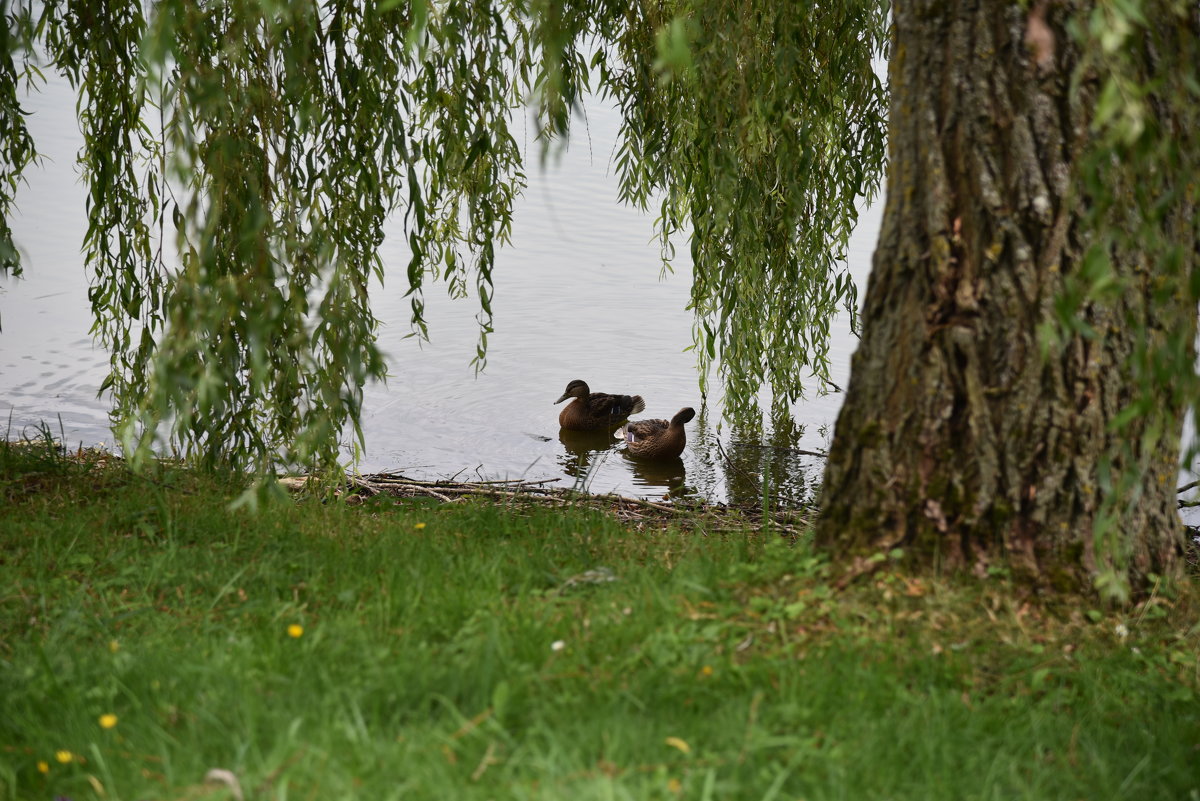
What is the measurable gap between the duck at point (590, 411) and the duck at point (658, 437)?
12.8 inches

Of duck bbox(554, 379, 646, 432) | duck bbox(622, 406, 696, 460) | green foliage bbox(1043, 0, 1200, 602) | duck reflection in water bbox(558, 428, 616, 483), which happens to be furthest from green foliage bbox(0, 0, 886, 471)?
duck bbox(554, 379, 646, 432)

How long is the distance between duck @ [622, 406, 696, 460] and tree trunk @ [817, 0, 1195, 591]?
4769 mm

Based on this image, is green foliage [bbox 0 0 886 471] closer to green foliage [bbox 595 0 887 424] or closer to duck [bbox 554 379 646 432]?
green foliage [bbox 595 0 887 424]

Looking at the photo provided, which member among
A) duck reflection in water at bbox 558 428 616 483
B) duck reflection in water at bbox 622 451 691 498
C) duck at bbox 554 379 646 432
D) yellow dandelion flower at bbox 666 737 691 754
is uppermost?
duck at bbox 554 379 646 432

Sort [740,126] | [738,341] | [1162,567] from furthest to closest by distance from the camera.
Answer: [738,341], [740,126], [1162,567]

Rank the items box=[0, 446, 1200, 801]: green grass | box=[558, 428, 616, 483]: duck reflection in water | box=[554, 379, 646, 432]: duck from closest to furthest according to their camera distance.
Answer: box=[0, 446, 1200, 801]: green grass
box=[558, 428, 616, 483]: duck reflection in water
box=[554, 379, 646, 432]: duck

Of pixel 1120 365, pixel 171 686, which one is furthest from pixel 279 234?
pixel 1120 365

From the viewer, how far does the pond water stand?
7.75 metres

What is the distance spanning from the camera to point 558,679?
2785mm

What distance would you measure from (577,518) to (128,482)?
1.89 meters

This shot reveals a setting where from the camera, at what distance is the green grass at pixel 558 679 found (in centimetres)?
237

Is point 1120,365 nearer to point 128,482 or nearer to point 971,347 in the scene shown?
point 971,347

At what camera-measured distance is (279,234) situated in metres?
3.60

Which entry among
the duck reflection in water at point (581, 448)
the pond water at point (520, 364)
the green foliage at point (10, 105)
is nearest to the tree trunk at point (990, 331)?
the green foliage at point (10, 105)
